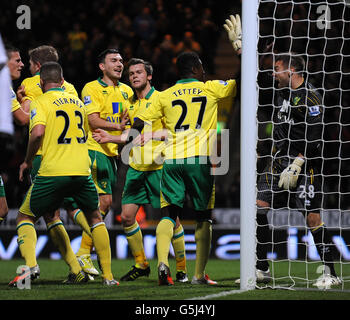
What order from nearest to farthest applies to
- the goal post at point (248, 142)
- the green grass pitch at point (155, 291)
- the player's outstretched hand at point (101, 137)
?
the green grass pitch at point (155, 291)
the goal post at point (248, 142)
the player's outstretched hand at point (101, 137)

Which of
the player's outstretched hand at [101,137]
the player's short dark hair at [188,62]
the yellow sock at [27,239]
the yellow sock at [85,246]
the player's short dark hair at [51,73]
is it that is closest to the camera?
the player's short dark hair at [51,73]

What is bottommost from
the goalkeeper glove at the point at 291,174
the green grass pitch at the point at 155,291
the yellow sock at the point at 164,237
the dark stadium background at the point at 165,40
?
the green grass pitch at the point at 155,291

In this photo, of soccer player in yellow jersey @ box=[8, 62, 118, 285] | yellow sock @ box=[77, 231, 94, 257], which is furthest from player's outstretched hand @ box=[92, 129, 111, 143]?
yellow sock @ box=[77, 231, 94, 257]

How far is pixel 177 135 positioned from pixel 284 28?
320 inches

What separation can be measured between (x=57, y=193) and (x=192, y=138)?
1187 millimetres

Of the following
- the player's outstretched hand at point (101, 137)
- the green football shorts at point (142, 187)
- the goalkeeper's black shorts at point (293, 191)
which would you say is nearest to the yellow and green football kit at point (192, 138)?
the goalkeeper's black shorts at point (293, 191)

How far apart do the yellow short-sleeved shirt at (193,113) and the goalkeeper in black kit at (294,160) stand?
493mm

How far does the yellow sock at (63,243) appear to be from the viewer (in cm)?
586

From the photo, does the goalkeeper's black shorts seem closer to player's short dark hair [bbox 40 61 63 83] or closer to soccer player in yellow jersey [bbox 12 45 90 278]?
soccer player in yellow jersey [bbox 12 45 90 278]

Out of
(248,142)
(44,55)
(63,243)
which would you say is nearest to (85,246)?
(63,243)

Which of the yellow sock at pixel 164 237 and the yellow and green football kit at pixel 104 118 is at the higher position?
the yellow and green football kit at pixel 104 118

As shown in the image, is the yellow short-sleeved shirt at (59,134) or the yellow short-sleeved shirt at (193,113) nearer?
the yellow short-sleeved shirt at (59,134)

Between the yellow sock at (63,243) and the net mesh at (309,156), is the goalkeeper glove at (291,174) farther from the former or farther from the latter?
the yellow sock at (63,243)

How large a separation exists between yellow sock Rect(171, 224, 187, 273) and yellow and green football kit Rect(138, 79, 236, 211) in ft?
1.97
